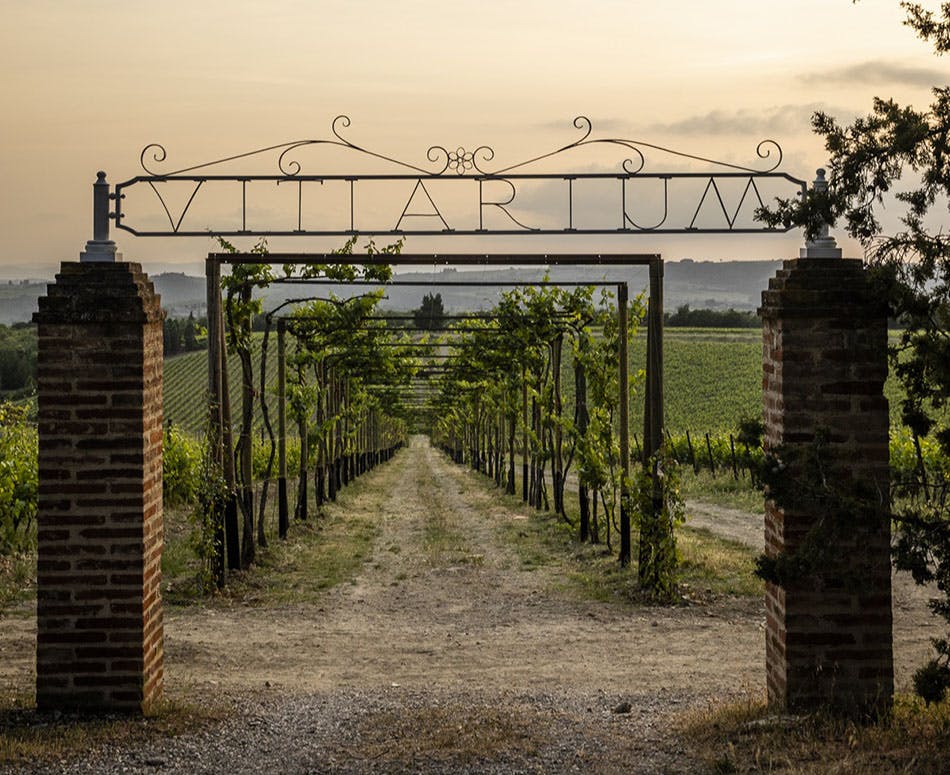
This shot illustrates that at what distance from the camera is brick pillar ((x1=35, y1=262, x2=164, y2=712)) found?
20.6ft

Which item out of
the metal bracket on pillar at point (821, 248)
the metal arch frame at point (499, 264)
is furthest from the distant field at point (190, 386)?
the metal bracket on pillar at point (821, 248)

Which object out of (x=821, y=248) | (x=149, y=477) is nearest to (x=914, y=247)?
(x=821, y=248)

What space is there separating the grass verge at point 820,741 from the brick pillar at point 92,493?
10.9 ft

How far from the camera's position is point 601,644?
Result: 936 cm

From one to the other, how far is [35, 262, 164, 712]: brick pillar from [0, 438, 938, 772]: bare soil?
2.32 feet

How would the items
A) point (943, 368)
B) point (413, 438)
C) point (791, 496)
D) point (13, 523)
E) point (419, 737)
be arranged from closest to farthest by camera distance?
point (943, 368)
point (791, 496)
point (419, 737)
point (13, 523)
point (413, 438)

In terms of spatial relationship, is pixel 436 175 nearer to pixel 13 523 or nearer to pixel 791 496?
pixel 791 496

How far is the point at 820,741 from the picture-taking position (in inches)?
223

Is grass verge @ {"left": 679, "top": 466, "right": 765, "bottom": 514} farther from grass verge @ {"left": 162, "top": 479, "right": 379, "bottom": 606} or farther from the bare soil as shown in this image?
the bare soil

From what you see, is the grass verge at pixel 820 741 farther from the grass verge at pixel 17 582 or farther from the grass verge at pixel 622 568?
the grass verge at pixel 17 582

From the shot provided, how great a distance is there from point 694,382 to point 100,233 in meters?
48.5

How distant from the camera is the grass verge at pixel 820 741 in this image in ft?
17.3

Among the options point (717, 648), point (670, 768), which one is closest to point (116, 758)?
point (670, 768)

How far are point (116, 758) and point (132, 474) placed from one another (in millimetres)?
1545
